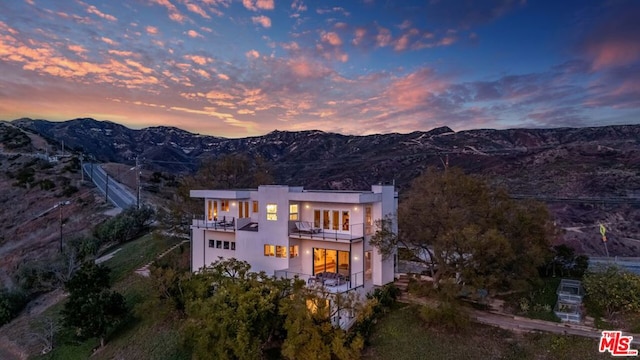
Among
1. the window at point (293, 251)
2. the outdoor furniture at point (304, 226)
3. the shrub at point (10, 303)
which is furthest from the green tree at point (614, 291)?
the shrub at point (10, 303)

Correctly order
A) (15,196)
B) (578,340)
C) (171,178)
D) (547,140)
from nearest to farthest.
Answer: (578,340) < (15,196) < (171,178) < (547,140)

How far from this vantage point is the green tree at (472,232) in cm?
1748

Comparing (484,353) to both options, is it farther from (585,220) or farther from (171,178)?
(171,178)

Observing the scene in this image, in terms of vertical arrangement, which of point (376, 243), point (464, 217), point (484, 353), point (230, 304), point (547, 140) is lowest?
point (484, 353)

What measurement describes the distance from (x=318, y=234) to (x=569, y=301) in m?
11.9

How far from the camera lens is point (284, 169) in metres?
108

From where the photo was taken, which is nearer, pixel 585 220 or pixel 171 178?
pixel 585 220

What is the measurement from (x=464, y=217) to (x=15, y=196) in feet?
206

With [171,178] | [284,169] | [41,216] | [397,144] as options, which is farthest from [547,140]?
[41,216]

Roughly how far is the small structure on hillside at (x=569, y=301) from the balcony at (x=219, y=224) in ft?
56.4

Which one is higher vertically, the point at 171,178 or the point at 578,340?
the point at 171,178

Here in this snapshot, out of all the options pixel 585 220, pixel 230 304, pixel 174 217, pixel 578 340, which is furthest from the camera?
pixel 585 220

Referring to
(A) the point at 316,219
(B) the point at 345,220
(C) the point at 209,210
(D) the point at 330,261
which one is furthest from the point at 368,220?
(C) the point at 209,210

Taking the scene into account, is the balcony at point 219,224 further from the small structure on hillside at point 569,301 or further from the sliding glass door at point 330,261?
the small structure on hillside at point 569,301
